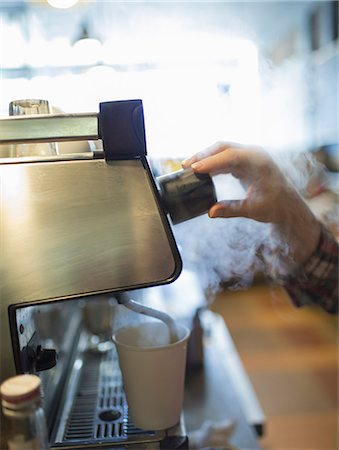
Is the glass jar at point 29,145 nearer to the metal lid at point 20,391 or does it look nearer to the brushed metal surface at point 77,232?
the brushed metal surface at point 77,232

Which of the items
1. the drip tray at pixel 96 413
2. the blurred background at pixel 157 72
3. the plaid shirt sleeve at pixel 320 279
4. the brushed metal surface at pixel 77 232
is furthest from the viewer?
the plaid shirt sleeve at pixel 320 279

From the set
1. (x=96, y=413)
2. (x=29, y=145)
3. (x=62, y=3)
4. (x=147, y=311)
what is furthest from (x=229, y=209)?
(x=62, y=3)

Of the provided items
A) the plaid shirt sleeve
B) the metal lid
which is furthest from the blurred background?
the metal lid

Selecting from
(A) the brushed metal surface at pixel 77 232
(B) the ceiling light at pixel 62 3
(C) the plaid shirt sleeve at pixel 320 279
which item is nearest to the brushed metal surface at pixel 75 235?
(A) the brushed metal surface at pixel 77 232

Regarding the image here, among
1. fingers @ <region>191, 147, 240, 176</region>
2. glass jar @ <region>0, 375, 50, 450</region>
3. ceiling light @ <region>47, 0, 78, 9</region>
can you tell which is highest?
ceiling light @ <region>47, 0, 78, 9</region>

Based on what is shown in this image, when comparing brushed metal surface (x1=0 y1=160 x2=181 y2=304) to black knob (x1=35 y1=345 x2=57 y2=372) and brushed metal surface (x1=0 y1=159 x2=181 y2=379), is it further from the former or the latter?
black knob (x1=35 y1=345 x2=57 y2=372)

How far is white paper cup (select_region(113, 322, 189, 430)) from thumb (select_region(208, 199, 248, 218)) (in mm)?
193

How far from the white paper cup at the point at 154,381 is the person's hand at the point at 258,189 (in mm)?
213

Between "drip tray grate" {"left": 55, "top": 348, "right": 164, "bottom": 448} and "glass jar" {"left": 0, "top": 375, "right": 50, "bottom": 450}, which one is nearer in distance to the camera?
"glass jar" {"left": 0, "top": 375, "right": 50, "bottom": 450}

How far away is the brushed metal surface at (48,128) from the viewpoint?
56 cm

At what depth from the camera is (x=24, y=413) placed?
42 centimetres

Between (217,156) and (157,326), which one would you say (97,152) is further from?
(157,326)

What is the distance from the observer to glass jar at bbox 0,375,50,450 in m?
0.41

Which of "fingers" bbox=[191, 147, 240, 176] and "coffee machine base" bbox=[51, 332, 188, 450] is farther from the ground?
"fingers" bbox=[191, 147, 240, 176]
